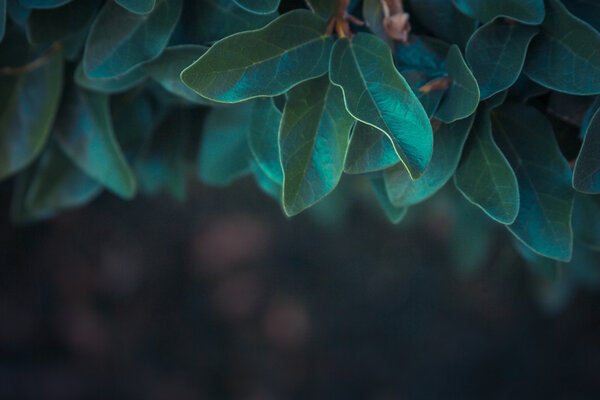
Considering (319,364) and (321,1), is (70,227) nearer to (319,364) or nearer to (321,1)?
(319,364)

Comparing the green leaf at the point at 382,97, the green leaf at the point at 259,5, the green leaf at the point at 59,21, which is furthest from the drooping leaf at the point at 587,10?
the green leaf at the point at 59,21

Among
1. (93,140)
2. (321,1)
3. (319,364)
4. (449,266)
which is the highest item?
(321,1)

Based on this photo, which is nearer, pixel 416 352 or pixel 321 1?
pixel 321 1

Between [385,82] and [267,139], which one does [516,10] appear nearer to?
[385,82]

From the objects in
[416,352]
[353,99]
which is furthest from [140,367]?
[353,99]

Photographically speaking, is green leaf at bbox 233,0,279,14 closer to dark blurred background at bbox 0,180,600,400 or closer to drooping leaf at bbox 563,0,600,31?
drooping leaf at bbox 563,0,600,31

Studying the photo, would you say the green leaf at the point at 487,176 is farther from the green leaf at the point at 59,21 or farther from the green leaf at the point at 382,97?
the green leaf at the point at 59,21
